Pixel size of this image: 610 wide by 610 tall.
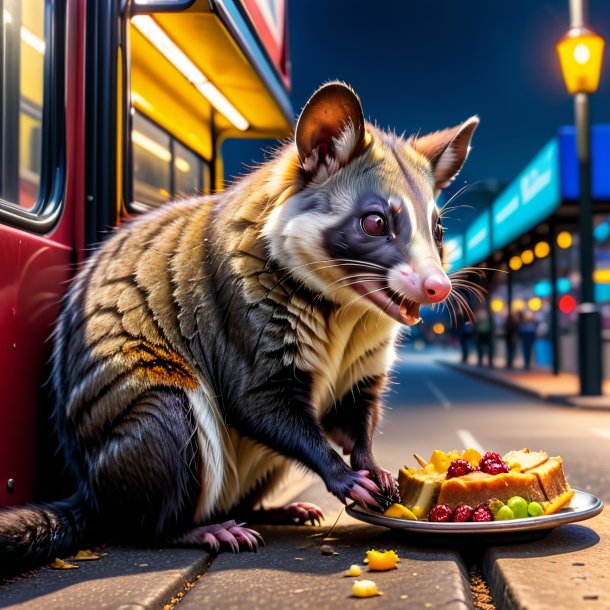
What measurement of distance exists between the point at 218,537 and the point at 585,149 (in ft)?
35.4

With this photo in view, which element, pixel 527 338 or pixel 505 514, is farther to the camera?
pixel 527 338

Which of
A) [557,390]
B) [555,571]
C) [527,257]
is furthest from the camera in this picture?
[527,257]

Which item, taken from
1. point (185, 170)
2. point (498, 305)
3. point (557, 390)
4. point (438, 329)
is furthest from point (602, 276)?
point (438, 329)

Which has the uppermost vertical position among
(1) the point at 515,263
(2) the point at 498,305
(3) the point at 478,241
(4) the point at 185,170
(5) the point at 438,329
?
(3) the point at 478,241

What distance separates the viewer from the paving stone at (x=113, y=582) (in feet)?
7.72

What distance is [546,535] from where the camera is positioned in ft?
9.95

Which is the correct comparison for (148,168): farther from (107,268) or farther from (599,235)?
(599,235)

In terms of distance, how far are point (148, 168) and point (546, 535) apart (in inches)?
124

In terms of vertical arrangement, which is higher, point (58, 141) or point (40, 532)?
point (58, 141)

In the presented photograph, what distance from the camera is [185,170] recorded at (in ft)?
18.4

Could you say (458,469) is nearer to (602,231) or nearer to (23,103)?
(23,103)

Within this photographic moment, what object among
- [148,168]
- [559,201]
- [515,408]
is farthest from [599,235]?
[148,168]

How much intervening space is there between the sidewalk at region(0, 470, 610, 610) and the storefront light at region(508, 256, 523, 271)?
72.6ft

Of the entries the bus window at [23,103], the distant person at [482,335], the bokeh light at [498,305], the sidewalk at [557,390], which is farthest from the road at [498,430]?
the bokeh light at [498,305]
